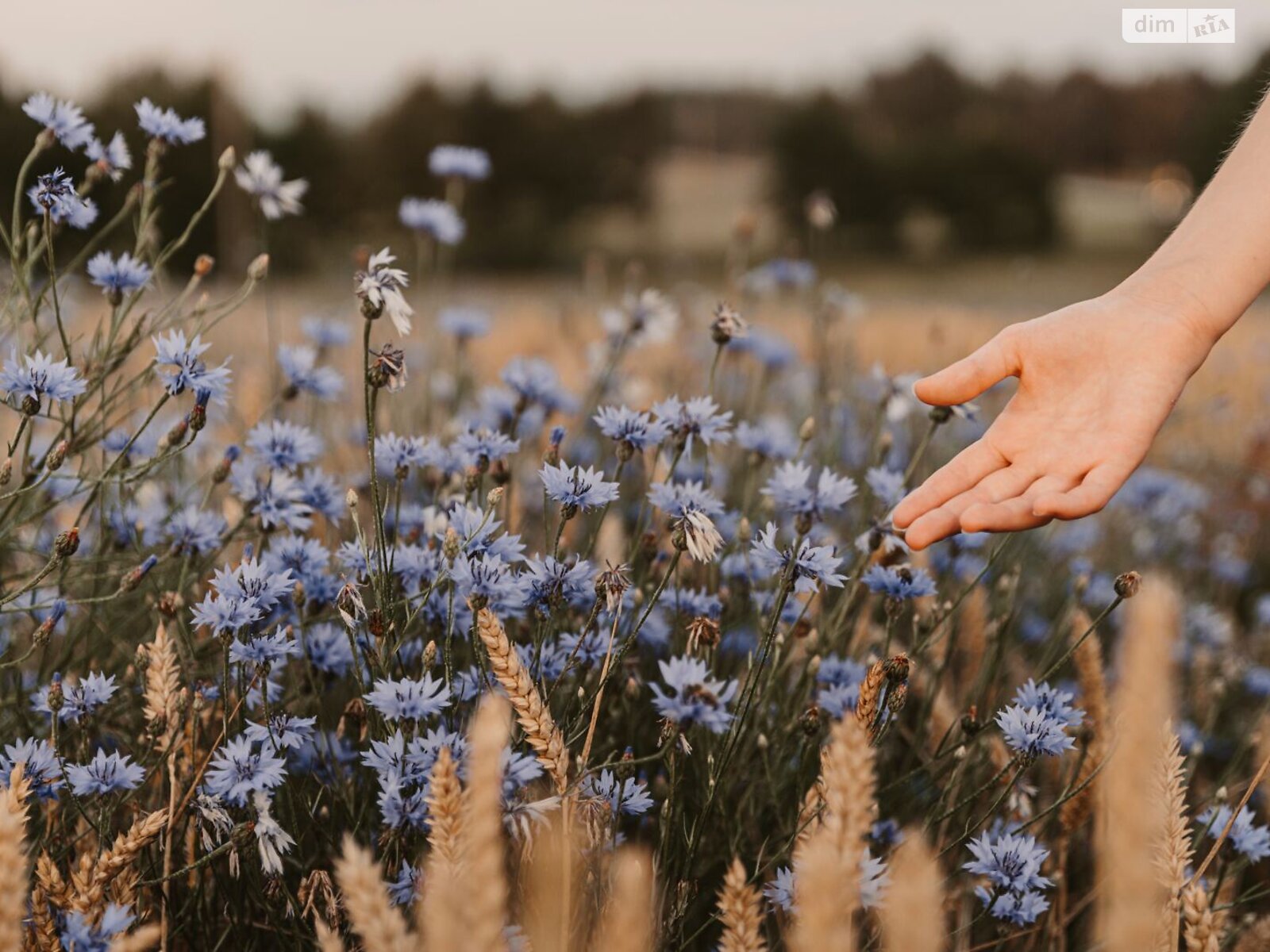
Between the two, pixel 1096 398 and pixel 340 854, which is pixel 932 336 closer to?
pixel 1096 398

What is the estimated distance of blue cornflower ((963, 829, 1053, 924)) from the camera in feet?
4.96

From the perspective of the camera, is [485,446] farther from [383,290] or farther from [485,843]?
[485,843]


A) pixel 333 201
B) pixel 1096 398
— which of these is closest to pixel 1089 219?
pixel 333 201

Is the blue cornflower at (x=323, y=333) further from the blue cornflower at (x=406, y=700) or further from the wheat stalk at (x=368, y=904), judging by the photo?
the wheat stalk at (x=368, y=904)

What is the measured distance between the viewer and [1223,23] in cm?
262

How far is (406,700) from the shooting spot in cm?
141

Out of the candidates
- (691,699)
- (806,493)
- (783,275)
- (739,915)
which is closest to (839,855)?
(739,915)

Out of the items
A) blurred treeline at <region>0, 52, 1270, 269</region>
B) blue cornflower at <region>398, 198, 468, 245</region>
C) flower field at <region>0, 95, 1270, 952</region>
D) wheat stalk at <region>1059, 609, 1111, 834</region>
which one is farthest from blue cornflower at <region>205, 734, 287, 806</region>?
blurred treeline at <region>0, 52, 1270, 269</region>

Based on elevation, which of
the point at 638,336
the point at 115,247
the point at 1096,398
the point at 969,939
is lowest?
the point at 969,939

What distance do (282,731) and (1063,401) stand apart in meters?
1.42

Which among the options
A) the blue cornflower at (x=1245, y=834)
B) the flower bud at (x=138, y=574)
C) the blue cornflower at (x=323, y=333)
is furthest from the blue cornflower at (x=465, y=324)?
the blue cornflower at (x=1245, y=834)

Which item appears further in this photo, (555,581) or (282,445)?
(282,445)

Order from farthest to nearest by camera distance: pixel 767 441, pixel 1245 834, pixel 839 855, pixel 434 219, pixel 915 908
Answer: pixel 434 219 → pixel 767 441 → pixel 1245 834 → pixel 839 855 → pixel 915 908

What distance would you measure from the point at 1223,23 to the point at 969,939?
7.38 feet
